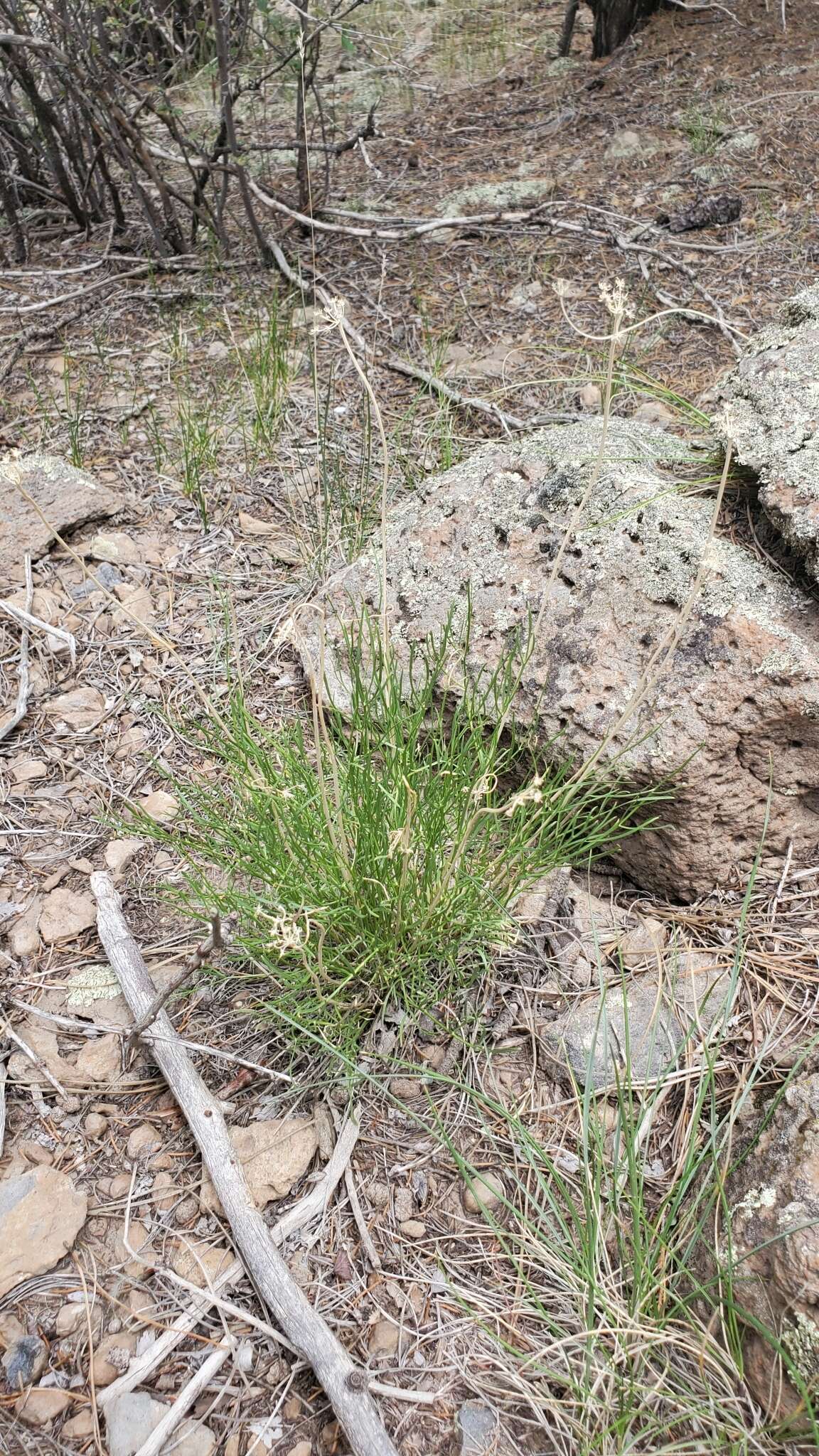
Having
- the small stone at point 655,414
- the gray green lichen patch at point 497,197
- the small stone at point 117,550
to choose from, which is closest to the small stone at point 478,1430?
the small stone at point 117,550

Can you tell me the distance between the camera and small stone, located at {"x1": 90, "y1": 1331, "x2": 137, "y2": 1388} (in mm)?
1422

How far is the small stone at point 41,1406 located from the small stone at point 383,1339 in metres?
0.46

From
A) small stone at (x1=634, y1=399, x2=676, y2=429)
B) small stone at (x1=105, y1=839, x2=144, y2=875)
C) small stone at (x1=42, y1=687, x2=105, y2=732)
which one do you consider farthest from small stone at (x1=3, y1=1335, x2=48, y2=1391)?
small stone at (x1=634, y1=399, x2=676, y2=429)

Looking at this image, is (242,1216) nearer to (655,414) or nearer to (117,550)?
(117,550)

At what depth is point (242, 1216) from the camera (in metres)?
1.55

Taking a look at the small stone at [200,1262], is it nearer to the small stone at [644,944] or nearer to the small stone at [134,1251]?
the small stone at [134,1251]

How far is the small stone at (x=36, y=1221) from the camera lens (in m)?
1.53

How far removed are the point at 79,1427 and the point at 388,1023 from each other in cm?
79

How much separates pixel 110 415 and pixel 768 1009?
3078 millimetres

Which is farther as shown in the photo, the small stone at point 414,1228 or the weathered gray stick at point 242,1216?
the small stone at point 414,1228

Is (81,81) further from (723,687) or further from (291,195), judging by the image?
(723,687)

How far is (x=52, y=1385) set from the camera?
1407 mm

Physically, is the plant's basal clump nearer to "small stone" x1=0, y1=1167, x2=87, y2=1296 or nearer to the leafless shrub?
"small stone" x1=0, y1=1167, x2=87, y2=1296

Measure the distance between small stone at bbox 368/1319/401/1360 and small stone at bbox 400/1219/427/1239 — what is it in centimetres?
13
